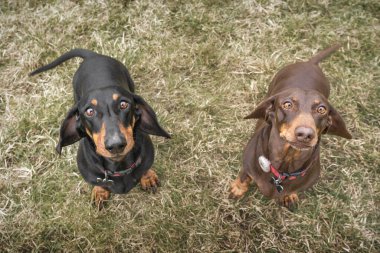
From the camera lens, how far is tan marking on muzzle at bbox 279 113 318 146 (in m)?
2.79

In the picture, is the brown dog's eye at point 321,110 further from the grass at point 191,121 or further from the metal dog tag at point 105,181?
the metal dog tag at point 105,181

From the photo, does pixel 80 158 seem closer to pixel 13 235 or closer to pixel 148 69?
pixel 13 235

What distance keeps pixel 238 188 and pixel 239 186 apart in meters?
0.04

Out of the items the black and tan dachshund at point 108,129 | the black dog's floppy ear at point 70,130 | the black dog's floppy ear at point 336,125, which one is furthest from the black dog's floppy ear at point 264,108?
the black dog's floppy ear at point 70,130

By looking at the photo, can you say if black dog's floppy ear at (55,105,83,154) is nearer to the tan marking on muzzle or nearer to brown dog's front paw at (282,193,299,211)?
the tan marking on muzzle

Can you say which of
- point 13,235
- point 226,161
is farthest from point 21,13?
point 226,161

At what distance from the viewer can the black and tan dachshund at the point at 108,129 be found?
9.81 ft

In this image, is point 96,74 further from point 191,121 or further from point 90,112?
point 191,121

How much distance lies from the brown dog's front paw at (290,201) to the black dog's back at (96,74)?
2109 millimetres

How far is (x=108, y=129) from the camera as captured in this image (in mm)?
2934

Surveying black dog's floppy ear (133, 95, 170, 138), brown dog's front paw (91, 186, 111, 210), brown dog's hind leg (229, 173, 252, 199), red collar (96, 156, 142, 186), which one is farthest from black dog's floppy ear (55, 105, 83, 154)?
brown dog's hind leg (229, 173, 252, 199)

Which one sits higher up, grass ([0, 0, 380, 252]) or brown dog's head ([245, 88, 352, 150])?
brown dog's head ([245, 88, 352, 150])

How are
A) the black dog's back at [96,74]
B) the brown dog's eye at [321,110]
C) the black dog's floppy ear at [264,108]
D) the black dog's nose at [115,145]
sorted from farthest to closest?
1. the black dog's back at [96,74]
2. the black dog's floppy ear at [264,108]
3. the brown dog's eye at [321,110]
4. the black dog's nose at [115,145]

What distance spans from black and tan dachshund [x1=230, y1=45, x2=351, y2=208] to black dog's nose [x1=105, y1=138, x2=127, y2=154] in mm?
1197
